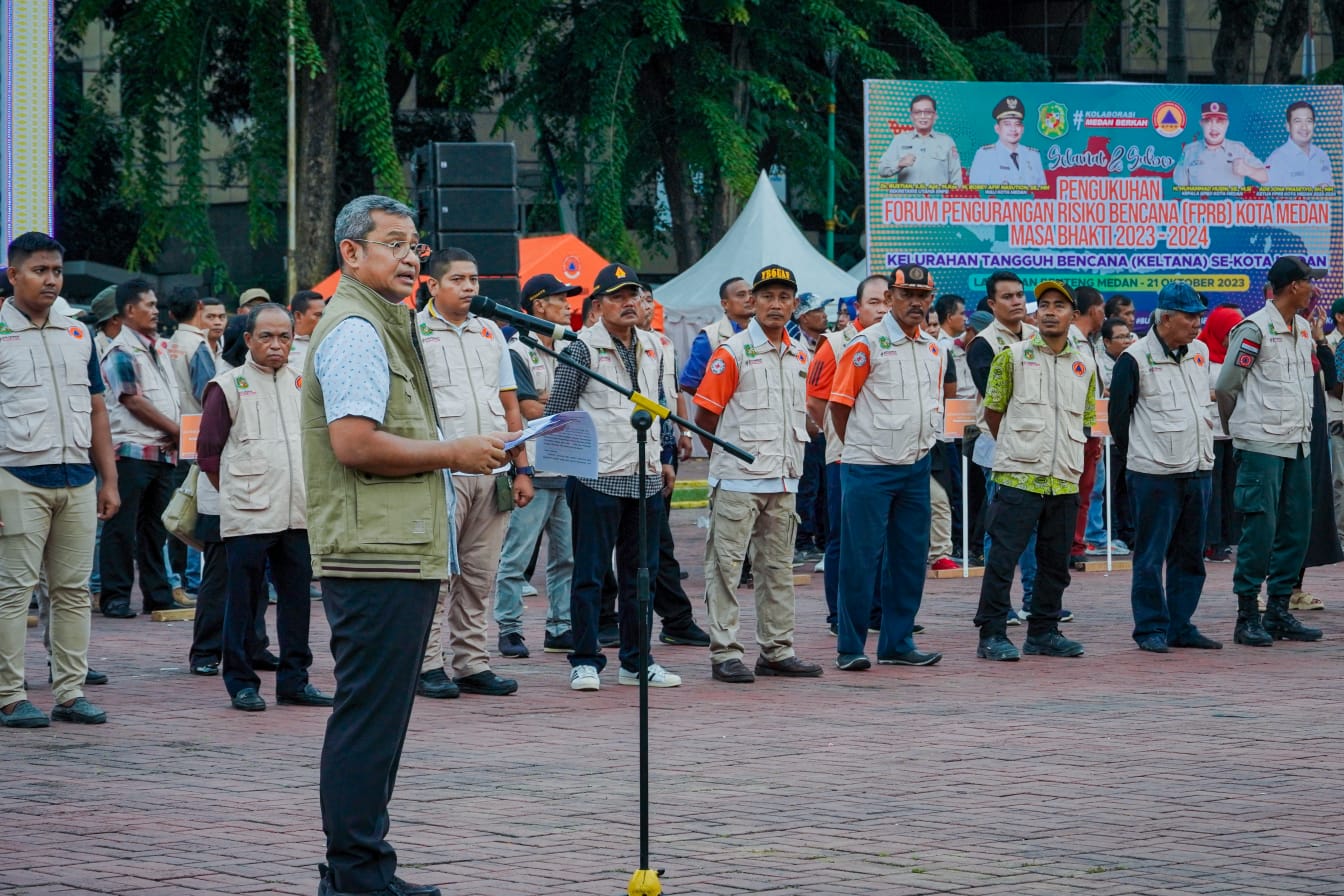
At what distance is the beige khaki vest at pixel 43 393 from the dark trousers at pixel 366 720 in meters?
3.96

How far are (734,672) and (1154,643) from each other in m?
2.75

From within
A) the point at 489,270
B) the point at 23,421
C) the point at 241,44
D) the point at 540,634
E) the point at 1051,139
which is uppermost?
the point at 241,44

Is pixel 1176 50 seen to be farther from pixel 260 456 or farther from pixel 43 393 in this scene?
pixel 43 393

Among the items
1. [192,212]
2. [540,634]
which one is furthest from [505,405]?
[192,212]

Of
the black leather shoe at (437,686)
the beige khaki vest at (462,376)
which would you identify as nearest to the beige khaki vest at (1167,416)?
the beige khaki vest at (462,376)

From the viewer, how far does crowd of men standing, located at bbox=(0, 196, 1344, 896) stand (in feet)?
30.1

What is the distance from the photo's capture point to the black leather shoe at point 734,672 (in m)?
10.3

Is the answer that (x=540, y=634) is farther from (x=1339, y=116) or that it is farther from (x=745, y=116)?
(x=745, y=116)

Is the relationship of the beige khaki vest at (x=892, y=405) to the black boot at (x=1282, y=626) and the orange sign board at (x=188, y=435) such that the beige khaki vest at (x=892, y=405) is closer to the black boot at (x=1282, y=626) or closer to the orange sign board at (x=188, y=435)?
the black boot at (x=1282, y=626)

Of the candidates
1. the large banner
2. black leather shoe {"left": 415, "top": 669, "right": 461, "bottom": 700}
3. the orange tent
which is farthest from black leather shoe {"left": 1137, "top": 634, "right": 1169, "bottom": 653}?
the orange tent

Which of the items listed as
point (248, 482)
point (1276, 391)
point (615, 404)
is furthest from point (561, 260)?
point (248, 482)

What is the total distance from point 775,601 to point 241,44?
720 inches

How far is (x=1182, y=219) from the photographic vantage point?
21375 mm

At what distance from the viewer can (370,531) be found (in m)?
5.46
